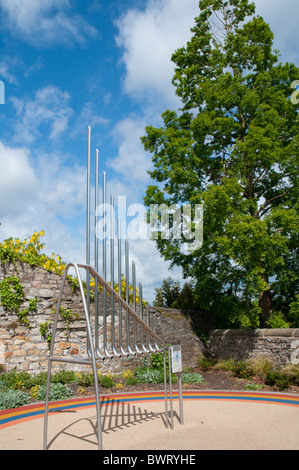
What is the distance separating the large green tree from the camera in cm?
1185

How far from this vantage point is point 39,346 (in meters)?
10.6

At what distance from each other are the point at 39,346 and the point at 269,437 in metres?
7.24

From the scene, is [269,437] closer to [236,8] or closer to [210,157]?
[210,157]

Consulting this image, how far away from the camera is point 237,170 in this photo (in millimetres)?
12977

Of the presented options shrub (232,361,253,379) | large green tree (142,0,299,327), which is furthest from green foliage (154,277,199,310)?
shrub (232,361,253,379)

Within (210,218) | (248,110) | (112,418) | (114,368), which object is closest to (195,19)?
(248,110)

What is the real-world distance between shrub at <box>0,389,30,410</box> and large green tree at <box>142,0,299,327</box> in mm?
7048

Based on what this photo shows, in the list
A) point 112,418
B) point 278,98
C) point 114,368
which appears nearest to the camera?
point 112,418

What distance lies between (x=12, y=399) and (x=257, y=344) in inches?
317

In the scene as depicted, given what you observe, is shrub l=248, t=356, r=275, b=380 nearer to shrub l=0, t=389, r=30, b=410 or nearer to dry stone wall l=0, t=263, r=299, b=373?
dry stone wall l=0, t=263, r=299, b=373

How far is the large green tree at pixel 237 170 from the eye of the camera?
11.9m

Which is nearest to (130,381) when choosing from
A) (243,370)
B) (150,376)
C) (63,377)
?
(150,376)

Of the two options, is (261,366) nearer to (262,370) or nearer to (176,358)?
(262,370)
